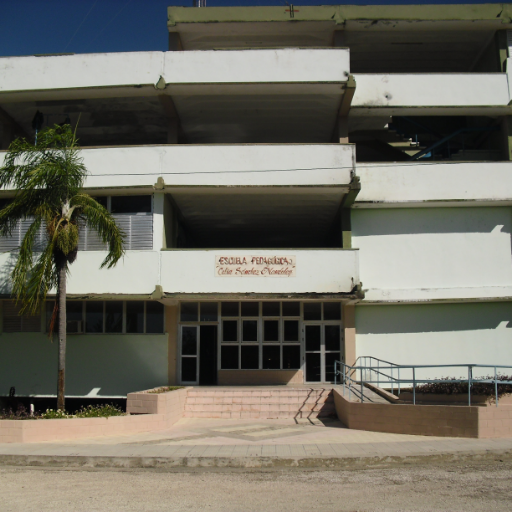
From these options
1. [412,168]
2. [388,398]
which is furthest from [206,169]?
[388,398]

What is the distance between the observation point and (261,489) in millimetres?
9523

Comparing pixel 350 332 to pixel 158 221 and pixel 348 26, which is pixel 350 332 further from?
pixel 348 26

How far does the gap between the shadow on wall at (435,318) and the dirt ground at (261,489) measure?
963cm

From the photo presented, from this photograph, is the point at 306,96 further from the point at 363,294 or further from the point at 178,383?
the point at 178,383

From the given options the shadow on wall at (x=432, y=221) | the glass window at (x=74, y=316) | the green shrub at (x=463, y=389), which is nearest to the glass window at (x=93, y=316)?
the glass window at (x=74, y=316)

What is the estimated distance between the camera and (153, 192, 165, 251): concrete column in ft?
63.6

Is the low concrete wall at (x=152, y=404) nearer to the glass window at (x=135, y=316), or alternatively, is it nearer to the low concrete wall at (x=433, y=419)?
the glass window at (x=135, y=316)

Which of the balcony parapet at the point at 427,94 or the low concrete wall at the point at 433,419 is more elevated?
the balcony parapet at the point at 427,94

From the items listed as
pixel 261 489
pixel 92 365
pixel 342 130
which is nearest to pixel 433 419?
pixel 261 489

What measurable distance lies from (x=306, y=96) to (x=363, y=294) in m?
7.40

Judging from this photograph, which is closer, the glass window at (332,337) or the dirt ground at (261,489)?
the dirt ground at (261,489)

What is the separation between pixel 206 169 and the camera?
19.7m

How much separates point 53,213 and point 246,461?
8.68 meters

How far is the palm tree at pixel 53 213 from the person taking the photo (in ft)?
50.4
